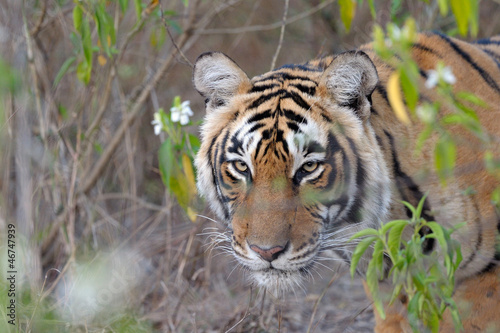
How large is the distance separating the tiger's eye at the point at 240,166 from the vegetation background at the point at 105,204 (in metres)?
0.45

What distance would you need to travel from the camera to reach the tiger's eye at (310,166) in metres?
2.11

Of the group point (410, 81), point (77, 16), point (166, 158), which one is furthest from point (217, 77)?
point (410, 81)

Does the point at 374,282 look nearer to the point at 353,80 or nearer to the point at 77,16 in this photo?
the point at 353,80

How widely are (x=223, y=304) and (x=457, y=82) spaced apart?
6.49 ft

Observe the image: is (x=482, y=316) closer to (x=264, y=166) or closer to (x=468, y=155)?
(x=468, y=155)

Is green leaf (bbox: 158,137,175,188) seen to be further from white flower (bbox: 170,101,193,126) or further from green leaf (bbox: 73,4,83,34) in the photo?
green leaf (bbox: 73,4,83,34)

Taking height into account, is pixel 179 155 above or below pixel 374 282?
above

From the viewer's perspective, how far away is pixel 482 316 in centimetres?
231

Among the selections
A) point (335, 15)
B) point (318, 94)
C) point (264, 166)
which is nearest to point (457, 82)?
point (318, 94)

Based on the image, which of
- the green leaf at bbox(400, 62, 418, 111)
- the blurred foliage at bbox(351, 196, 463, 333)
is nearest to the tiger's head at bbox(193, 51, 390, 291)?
the blurred foliage at bbox(351, 196, 463, 333)

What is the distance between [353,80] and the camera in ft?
7.05

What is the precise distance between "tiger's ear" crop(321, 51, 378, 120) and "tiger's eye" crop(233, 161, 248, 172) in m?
0.41

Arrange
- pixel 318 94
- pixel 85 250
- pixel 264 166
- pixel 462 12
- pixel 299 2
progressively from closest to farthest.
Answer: pixel 462 12, pixel 264 166, pixel 318 94, pixel 85 250, pixel 299 2

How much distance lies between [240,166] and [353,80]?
0.50 metres
